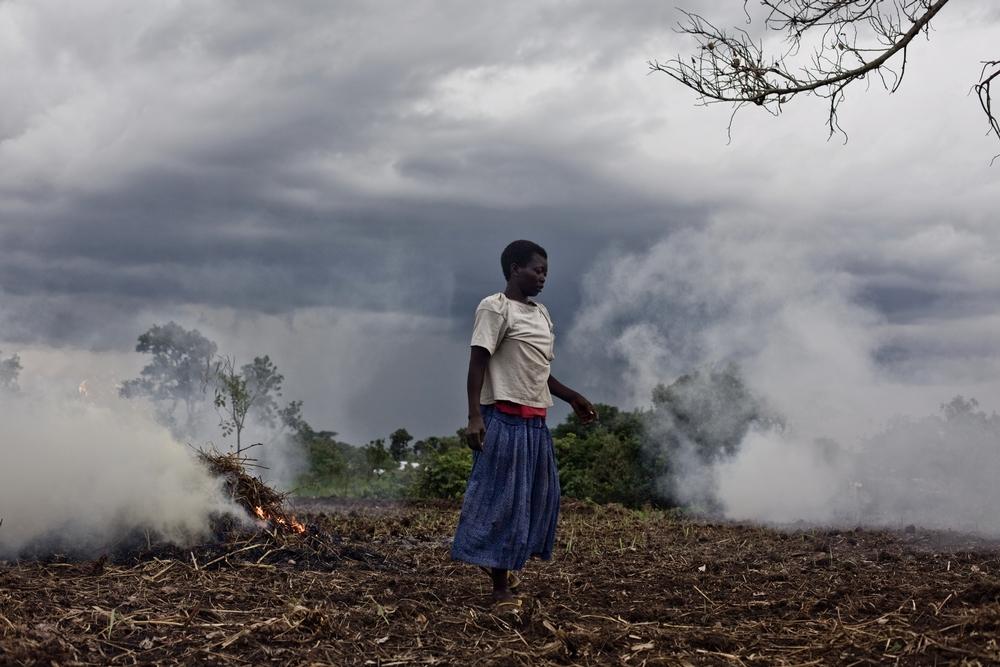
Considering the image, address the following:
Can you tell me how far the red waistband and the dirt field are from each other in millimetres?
1183

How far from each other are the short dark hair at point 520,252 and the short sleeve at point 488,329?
41 centimetres

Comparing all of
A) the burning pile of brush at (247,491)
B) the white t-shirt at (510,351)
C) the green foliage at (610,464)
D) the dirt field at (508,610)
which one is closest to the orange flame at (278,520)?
the burning pile of brush at (247,491)

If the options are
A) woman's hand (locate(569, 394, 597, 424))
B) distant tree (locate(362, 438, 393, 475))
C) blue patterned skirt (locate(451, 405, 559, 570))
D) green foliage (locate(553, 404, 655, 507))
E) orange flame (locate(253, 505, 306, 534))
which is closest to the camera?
blue patterned skirt (locate(451, 405, 559, 570))

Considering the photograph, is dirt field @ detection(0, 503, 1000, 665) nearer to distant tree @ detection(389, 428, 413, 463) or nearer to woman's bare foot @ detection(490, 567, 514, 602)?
woman's bare foot @ detection(490, 567, 514, 602)

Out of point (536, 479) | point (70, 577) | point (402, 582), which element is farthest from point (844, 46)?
point (70, 577)

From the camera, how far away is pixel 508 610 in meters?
6.48

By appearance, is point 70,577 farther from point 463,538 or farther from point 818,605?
point 818,605

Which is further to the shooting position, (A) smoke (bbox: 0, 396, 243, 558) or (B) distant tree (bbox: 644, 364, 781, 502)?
(B) distant tree (bbox: 644, 364, 781, 502)

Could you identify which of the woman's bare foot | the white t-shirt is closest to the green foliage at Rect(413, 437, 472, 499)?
the woman's bare foot

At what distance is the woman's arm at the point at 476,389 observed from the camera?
6469mm

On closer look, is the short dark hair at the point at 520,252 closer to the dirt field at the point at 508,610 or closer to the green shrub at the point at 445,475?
the dirt field at the point at 508,610

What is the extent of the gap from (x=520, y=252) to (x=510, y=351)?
646 mm

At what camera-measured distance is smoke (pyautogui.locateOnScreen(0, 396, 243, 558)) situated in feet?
27.6

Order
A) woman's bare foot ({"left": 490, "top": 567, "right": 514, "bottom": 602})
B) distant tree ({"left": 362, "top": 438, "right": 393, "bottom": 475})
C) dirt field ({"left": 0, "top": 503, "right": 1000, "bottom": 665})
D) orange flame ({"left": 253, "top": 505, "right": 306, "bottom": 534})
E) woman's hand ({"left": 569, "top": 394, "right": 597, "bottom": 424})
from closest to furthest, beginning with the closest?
1. dirt field ({"left": 0, "top": 503, "right": 1000, "bottom": 665})
2. woman's bare foot ({"left": 490, "top": 567, "right": 514, "bottom": 602})
3. woman's hand ({"left": 569, "top": 394, "right": 597, "bottom": 424})
4. orange flame ({"left": 253, "top": 505, "right": 306, "bottom": 534})
5. distant tree ({"left": 362, "top": 438, "right": 393, "bottom": 475})
